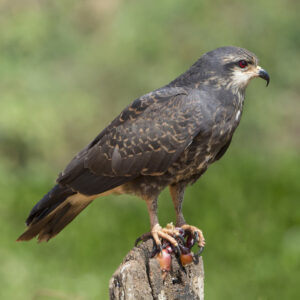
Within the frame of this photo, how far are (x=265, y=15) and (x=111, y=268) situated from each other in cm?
468

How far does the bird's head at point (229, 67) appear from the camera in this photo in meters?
4.37

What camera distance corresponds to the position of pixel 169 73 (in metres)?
8.74

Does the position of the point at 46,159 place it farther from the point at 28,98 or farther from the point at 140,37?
the point at 140,37

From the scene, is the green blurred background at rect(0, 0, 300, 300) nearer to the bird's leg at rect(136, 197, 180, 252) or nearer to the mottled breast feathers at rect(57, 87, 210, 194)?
the bird's leg at rect(136, 197, 180, 252)

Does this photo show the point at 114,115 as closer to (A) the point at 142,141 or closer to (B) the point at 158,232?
(A) the point at 142,141

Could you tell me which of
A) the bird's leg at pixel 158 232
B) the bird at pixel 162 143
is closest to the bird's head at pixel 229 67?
the bird at pixel 162 143

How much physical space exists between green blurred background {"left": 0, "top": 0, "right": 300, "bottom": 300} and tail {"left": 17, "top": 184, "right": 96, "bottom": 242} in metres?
1.33

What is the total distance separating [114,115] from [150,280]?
5.56 meters

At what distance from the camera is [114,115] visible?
889 cm

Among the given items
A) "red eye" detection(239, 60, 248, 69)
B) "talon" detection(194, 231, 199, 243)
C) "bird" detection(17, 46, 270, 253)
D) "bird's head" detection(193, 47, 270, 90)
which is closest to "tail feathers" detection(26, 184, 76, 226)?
"bird" detection(17, 46, 270, 253)

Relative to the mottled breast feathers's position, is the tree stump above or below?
below

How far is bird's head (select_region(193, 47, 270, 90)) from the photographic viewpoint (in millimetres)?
4371

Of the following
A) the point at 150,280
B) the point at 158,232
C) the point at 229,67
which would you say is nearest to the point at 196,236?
the point at 158,232

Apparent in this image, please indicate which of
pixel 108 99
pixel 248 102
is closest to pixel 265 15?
pixel 248 102
